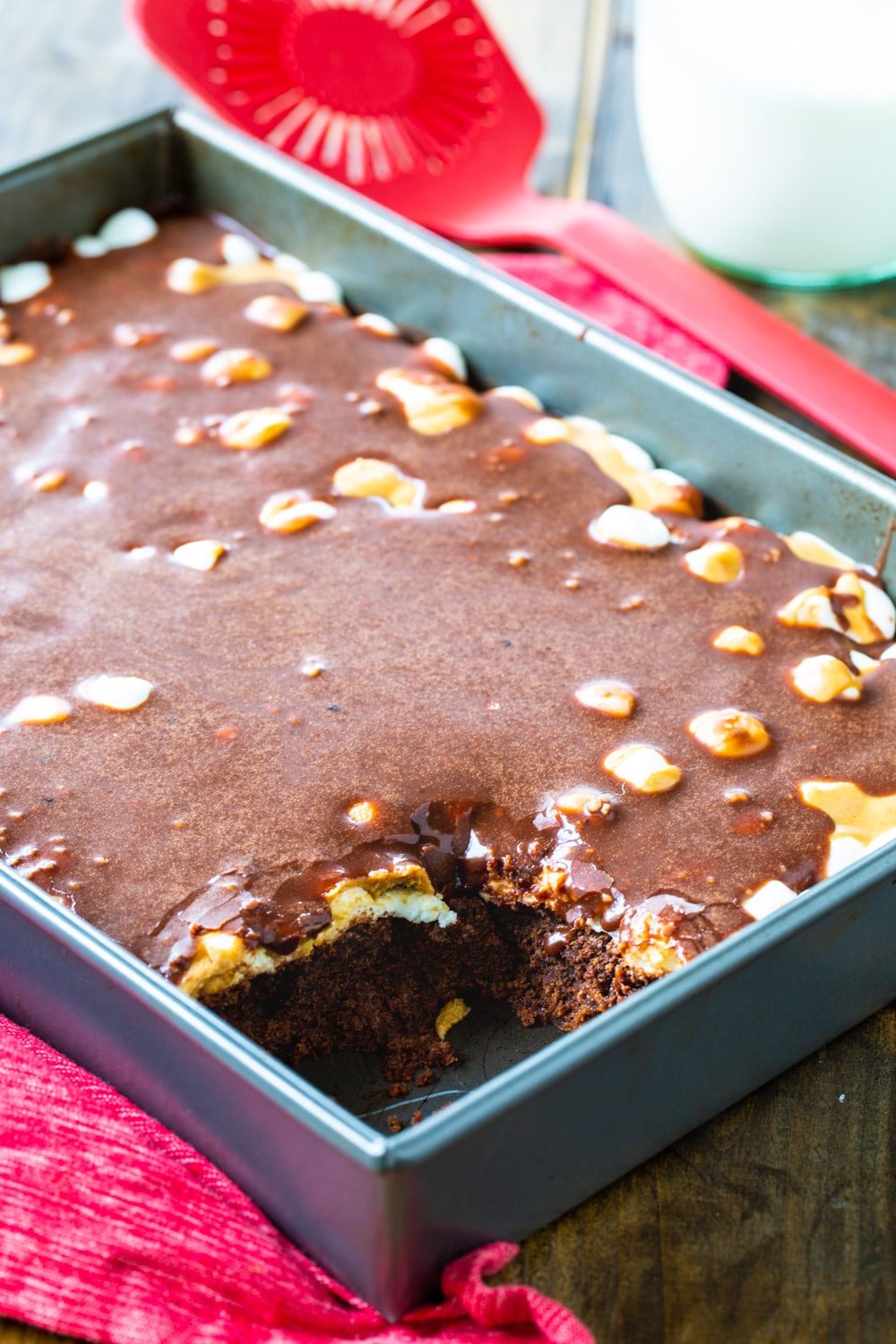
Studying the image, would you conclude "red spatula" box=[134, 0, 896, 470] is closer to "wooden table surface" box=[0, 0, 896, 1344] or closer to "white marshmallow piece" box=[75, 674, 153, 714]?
"white marshmallow piece" box=[75, 674, 153, 714]

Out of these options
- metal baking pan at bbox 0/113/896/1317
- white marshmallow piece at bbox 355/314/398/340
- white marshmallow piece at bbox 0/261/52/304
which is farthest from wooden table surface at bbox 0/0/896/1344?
white marshmallow piece at bbox 0/261/52/304

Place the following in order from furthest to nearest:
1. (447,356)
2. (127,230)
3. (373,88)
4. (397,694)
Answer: (373,88) < (127,230) < (447,356) < (397,694)

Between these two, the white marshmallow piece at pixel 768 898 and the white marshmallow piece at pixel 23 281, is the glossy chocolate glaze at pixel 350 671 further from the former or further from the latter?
the white marshmallow piece at pixel 23 281

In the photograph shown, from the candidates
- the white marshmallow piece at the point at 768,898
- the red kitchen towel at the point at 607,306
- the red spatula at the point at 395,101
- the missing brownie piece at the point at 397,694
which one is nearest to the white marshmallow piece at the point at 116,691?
the missing brownie piece at the point at 397,694

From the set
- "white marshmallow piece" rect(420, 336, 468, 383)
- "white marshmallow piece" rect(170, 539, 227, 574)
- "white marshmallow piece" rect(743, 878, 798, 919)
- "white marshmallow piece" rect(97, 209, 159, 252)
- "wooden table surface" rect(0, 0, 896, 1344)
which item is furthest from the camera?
"white marshmallow piece" rect(97, 209, 159, 252)

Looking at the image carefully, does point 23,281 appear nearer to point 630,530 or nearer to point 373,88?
point 373,88

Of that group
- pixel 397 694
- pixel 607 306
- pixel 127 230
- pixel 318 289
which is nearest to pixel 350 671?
pixel 397 694
